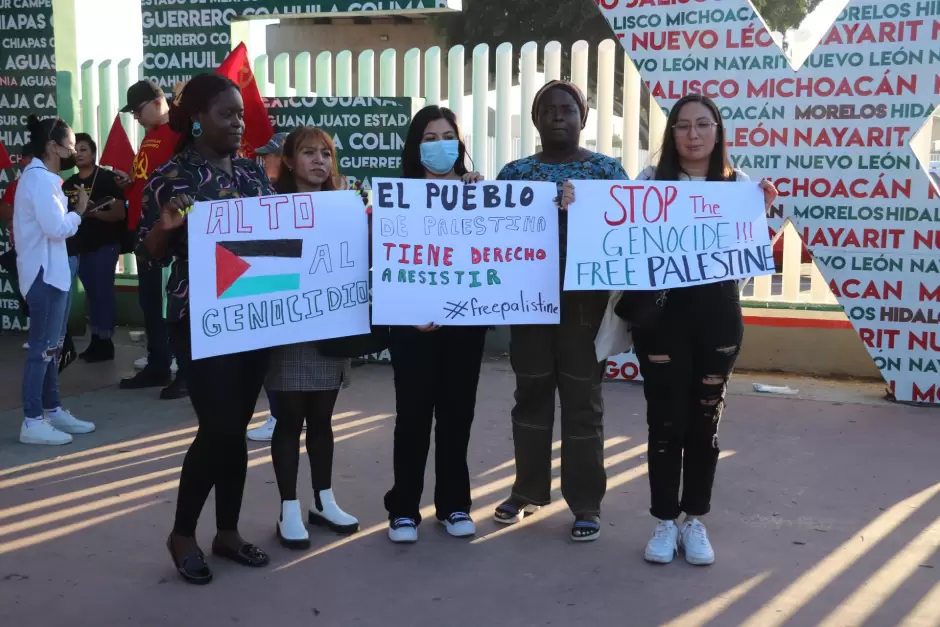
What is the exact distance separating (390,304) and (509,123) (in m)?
4.22

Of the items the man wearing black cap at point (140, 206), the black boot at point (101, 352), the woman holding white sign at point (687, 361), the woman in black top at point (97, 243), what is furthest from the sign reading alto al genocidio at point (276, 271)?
the black boot at point (101, 352)

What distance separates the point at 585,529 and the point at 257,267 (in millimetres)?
1834

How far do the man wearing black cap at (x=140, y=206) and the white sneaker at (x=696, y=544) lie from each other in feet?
13.2

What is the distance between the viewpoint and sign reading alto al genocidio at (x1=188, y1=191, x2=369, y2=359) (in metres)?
3.76

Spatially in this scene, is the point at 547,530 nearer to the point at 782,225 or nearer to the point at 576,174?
the point at 576,174

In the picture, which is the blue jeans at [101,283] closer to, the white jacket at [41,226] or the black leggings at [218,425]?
the white jacket at [41,226]

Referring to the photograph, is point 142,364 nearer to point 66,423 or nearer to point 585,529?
point 66,423

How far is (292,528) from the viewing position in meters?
4.15

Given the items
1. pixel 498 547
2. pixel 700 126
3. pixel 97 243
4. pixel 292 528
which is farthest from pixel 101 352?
pixel 700 126

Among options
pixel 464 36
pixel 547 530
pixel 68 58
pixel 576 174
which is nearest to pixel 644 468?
pixel 547 530

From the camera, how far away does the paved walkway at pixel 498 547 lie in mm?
3578

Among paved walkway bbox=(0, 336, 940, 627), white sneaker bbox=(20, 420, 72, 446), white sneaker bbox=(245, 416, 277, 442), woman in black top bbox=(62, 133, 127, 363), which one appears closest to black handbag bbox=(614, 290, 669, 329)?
paved walkway bbox=(0, 336, 940, 627)

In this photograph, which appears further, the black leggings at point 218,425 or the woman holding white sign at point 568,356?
the woman holding white sign at point 568,356

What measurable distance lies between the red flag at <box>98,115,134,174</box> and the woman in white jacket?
2325 millimetres
